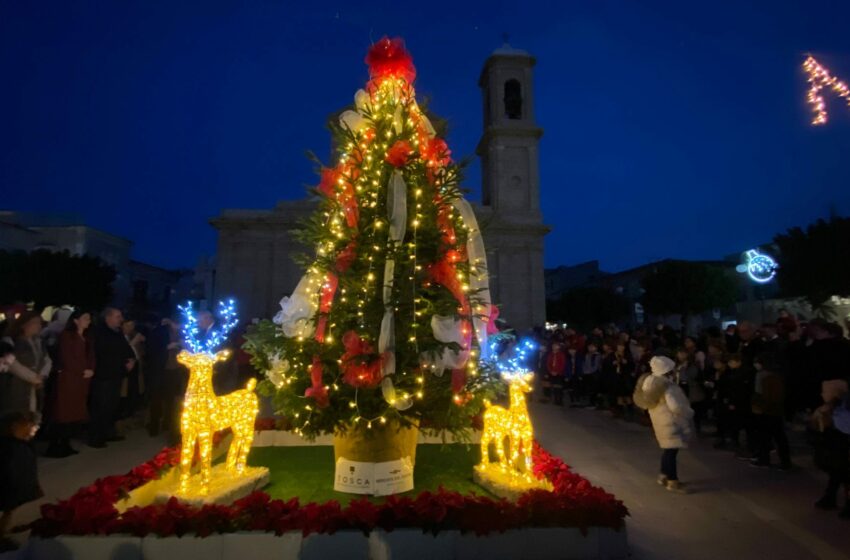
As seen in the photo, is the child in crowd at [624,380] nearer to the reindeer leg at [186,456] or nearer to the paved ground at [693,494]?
the paved ground at [693,494]

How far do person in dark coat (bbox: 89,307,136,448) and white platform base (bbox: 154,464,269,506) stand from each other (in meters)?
3.71

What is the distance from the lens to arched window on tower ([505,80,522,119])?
36.6 meters

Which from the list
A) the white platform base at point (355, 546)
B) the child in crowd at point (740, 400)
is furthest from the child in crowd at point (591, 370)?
the white platform base at point (355, 546)

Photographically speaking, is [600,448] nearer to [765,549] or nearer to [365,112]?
[765,549]

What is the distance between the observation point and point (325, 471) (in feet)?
22.3

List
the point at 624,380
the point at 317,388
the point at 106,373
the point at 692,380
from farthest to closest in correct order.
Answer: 1. the point at 624,380
2. the point at 692,380
3. the point at 106,373
4. the point at 317,388

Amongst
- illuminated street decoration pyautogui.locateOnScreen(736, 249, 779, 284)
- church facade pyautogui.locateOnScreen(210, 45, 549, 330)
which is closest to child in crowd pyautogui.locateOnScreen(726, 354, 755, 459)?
illuminated street decoration pyautogui.locateOnScreen(736, 249, 779, 284)

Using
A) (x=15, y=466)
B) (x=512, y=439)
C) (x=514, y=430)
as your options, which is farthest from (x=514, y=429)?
(x=15, y=466)

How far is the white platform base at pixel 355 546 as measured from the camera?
4.15 meters

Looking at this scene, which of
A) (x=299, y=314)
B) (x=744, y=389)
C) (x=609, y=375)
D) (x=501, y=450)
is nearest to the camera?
(x=299, y=314)

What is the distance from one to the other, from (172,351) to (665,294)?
43.3m

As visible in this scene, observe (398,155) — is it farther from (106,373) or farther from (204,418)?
(106,373)

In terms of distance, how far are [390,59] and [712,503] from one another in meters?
6.69

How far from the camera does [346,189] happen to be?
6.24 metres
